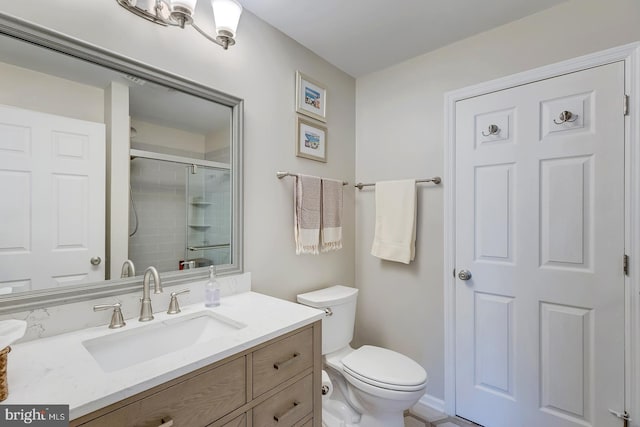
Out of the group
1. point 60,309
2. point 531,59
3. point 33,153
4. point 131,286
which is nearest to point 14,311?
point 60,309

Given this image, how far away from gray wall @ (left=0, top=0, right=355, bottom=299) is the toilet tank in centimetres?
14

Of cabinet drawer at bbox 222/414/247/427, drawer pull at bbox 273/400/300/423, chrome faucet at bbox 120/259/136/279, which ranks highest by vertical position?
chrome faucet at bbox 120/259/136/279

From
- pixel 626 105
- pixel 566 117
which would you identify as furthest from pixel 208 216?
pixel 626 105

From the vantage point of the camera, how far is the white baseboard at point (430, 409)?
72.3 inches

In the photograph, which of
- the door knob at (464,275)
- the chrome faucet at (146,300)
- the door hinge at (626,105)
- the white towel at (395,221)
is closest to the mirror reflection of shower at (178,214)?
the chrome faucet at (146,300)

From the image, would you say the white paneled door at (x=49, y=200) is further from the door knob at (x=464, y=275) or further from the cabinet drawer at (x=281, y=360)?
the door knob at (x=464, y=275)

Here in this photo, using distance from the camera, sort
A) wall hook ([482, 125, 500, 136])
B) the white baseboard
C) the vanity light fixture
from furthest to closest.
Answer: the white baseboard → wall hook ([482, 125, 500, 136]) → the vanity light fixture

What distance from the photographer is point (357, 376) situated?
1511 millimetres

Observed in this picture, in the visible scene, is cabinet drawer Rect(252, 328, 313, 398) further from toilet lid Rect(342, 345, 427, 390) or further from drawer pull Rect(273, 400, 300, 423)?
toilet lid Rect(342, 345, 427, 390)

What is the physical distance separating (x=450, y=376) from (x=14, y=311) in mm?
2128

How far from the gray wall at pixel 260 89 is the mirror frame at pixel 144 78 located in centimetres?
4

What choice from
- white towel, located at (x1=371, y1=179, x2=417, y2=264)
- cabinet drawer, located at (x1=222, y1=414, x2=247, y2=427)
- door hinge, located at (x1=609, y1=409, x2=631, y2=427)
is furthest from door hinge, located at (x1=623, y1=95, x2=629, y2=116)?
cabinet drawer, located at (x1=222, y1=414, x2=247, y2=427)

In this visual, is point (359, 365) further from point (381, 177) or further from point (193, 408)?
point (381, 177)

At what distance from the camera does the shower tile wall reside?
121cm
